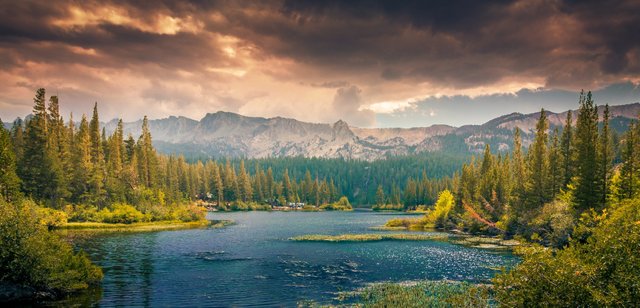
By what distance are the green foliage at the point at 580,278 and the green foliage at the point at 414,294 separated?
34.9 feet

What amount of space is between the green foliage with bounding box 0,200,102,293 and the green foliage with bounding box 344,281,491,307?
89.8 ft

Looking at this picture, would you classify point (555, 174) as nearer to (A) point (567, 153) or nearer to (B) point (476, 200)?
(A) point (567, 153)

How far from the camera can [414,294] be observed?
4059cm

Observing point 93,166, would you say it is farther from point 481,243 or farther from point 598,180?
point 598,180

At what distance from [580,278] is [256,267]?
44.3 metres

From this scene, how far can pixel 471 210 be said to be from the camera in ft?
372

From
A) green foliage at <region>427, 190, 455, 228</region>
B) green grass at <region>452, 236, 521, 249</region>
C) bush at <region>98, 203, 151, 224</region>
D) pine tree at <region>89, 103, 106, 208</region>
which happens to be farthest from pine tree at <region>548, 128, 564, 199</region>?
pine tree at <region>89, 103, 106, 208</region>

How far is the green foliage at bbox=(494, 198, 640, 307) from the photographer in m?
21.5

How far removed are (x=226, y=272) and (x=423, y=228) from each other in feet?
264

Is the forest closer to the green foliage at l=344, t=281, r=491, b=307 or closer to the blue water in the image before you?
the blue water

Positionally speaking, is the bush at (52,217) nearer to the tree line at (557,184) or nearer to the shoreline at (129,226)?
the shoreline at (129,226)

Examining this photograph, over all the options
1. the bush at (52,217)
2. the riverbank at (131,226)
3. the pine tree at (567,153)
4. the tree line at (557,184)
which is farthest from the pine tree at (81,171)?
the pine tree at (567,153)

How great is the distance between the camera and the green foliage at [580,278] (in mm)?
21469

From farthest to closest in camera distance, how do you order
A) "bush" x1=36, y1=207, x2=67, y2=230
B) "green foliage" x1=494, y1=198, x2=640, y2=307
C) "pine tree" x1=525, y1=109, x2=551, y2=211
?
"pine tree" x1=525, y1=109, x2=551, y2=211
"bush" x1=36, y1=207, x2=67, y2=230
"green foliage" x1=494, y1=198, x2=640, y2=307
